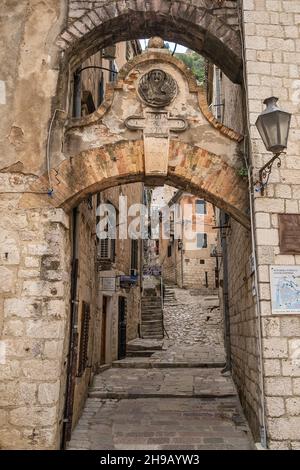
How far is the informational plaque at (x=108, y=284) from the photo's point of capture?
33.4 ft

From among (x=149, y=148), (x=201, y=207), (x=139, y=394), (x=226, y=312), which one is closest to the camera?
(x=149, y=148)

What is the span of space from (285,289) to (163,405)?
3.92 m

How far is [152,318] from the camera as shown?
1702cm

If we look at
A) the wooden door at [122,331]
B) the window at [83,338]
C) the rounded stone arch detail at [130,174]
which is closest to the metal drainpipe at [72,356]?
the rounded stone arch detail at [130,174]

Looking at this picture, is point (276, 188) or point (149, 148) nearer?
point (276, 188)

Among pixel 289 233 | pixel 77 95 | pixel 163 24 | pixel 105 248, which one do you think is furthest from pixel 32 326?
pixel 105 248

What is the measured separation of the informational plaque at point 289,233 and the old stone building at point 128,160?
2 cm

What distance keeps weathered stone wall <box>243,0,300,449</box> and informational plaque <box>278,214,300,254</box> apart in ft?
0.20

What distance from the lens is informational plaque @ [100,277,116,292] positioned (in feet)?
33.4

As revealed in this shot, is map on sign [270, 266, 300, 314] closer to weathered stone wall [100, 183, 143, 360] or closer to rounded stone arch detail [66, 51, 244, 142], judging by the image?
rounded stone arch detail [66, 51, 244, 142]

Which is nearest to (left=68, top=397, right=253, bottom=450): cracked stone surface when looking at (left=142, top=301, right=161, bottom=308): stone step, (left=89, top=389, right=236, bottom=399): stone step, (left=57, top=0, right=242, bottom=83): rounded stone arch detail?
(left=89, top=389, right=236, bottom=399): stone step

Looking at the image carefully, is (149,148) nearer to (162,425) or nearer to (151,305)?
(162,425)

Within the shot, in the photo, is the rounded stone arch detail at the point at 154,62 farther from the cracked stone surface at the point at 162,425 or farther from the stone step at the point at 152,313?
the stone step at the point at 152,313

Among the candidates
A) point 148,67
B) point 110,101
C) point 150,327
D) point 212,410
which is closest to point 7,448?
point 212,410
